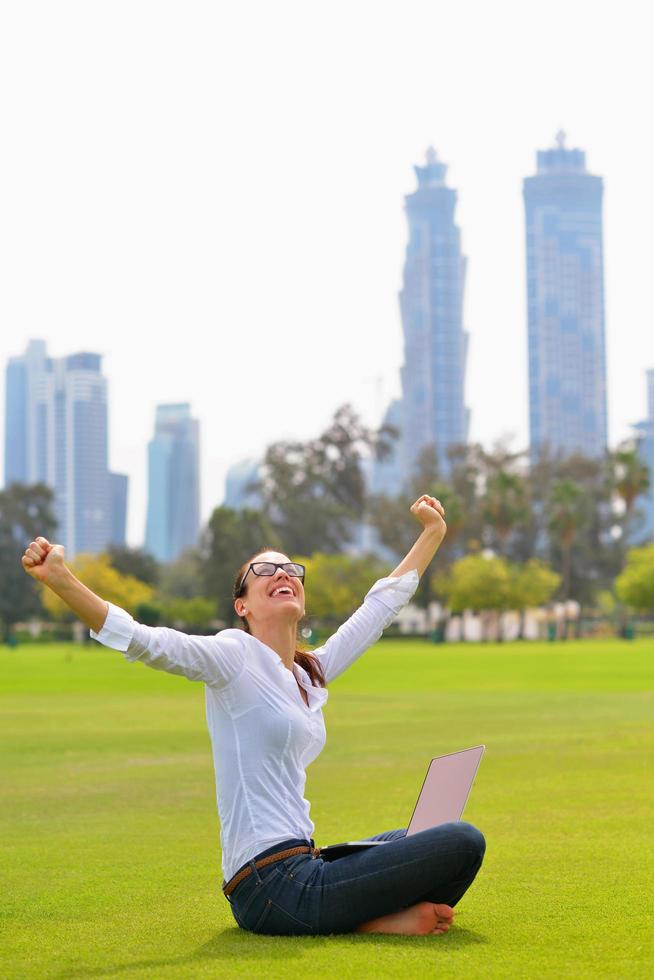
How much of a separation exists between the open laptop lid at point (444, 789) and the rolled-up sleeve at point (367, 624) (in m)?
0.72

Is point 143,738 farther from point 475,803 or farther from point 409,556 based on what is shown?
point 409,556

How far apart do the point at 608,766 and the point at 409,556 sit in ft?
31.3

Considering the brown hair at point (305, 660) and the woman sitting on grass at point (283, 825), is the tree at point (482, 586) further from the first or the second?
the woman sitting on grass at point (283, 825)

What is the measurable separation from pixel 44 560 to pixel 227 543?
116 meters

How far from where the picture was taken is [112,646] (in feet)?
19.4

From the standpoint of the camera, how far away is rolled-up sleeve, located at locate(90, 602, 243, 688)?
607 centimetres

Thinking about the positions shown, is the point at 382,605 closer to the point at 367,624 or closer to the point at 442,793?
the point at 367,624

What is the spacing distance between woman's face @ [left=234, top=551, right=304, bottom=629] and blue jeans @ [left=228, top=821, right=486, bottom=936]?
100 centimetres

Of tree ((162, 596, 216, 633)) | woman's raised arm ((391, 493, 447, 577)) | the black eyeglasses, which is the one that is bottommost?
tree ((162, 596, 216, 633))

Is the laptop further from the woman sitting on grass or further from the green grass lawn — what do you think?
the green grass lawn

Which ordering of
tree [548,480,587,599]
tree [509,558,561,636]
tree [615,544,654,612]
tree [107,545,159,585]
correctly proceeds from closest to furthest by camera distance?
1. tree [615,544,654,612]
2. tree [509,558,561,636]
3. tree [548,480,587,599]
4. tree [107,545,159,585]

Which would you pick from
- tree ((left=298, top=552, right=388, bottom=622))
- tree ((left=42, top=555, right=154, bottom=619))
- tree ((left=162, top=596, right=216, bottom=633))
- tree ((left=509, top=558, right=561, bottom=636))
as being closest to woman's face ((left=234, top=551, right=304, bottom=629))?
tree ((left=509, top=558, right=561, bottom=636))

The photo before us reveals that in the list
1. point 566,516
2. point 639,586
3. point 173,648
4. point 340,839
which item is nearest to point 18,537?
point 566,516

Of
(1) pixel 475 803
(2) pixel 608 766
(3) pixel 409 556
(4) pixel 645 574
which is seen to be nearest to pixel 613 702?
(2) pixel 608 766
